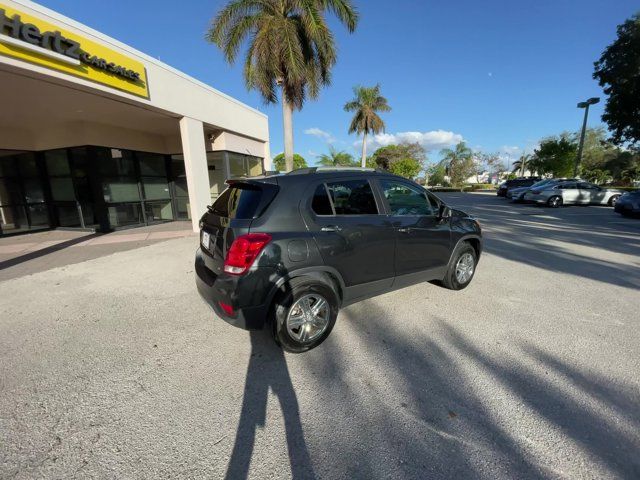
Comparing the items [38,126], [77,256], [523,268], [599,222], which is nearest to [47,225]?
[38,126]

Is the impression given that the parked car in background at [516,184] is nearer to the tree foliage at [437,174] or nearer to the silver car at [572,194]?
the silver car at [572,194]

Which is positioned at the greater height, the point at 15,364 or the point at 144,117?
the point at 144,117

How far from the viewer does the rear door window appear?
3.12 meters

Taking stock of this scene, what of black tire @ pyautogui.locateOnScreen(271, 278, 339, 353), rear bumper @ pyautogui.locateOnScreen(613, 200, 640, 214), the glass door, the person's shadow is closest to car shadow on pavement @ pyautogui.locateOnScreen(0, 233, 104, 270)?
the glass door

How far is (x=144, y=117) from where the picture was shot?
29.9 ft

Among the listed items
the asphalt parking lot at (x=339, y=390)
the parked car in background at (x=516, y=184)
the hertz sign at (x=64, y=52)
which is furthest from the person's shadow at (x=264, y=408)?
the parked car in background at (x=516, y=184)

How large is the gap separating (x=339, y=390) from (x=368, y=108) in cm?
3289

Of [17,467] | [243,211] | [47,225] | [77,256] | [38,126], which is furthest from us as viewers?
[47,225]

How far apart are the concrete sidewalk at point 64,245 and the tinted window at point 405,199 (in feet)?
23.0

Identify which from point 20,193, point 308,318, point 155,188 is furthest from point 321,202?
point 20,193

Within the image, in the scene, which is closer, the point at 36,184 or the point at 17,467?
the point at 17,467

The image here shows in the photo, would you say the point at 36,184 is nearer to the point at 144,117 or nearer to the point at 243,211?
the point at 144,117

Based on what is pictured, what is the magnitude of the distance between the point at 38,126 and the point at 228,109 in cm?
639

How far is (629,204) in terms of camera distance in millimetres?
12062
